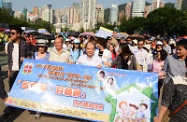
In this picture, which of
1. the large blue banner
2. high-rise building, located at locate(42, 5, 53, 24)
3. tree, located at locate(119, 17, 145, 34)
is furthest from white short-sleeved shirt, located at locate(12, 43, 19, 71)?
high-rise building, located at locate(42, 5, 53, 24)

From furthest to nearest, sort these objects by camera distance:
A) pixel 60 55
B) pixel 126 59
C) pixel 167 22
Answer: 1. pixel 167 22
2. pixel 126 59
3. pixel 60 55

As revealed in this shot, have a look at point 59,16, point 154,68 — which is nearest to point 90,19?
point 59,16

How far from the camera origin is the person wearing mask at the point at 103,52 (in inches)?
258

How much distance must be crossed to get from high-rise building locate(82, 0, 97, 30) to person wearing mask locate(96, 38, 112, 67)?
12295 cm

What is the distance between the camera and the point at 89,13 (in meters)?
131

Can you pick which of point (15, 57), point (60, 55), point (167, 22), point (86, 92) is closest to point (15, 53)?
point (15, 57)

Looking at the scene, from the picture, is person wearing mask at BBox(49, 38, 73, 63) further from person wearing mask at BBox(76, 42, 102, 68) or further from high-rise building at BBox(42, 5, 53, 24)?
high-rise building at BBox(42, 5, 53, 24)

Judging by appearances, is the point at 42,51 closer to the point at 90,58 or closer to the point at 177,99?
the point at 90,58

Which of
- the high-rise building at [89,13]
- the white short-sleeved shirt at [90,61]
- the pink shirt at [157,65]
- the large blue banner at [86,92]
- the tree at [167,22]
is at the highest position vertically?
the high-rise building at [89,13]

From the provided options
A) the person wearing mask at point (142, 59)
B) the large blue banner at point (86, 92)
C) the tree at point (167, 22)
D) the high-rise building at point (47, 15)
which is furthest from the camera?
the high-rise building at point (47, 15)

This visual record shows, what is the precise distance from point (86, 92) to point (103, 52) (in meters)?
2.52

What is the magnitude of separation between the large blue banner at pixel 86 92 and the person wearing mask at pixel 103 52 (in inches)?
80.7

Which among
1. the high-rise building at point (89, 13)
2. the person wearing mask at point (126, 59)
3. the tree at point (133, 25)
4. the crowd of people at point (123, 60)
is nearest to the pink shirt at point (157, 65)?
the crowd of people at point (123, 60)

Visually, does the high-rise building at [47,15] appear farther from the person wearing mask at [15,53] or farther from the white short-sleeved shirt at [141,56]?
the person wearing mask at [15,53]
